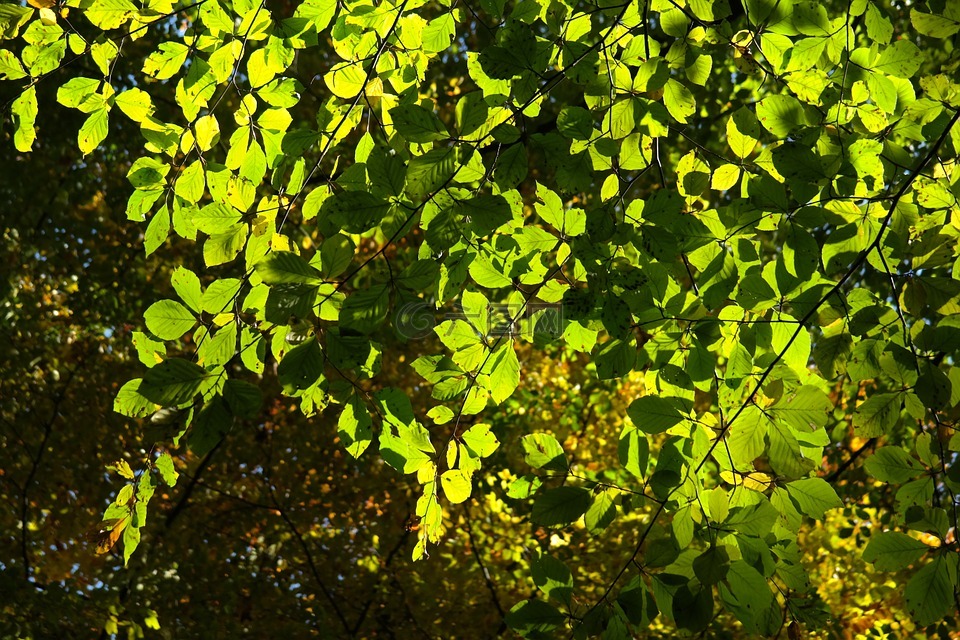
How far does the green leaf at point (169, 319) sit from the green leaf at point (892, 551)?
1278mm

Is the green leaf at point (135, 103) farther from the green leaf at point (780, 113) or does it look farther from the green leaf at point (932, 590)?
the green leaf at point (932, 590)

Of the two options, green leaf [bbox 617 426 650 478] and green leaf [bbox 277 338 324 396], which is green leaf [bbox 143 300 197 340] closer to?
green leaf [bbox 277 338 324 396]

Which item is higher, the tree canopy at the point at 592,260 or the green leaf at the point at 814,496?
the tree canopy at the point at 592,260

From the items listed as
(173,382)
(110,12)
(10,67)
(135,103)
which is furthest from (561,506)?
(10,67)

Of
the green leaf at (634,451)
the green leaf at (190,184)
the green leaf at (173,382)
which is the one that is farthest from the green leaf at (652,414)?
the green leaf at (190,184)

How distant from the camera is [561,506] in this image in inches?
57.0

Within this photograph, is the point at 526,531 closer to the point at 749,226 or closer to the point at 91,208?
the point at 749,226

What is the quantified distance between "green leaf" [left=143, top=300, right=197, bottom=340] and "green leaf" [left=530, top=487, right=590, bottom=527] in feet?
2.37

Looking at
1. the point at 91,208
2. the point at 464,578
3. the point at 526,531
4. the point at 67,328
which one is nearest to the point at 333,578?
the point at 464,578

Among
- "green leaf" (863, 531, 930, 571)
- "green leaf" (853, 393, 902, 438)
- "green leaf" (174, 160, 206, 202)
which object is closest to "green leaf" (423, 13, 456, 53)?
"green leaf" (174, 160, 206, 202)

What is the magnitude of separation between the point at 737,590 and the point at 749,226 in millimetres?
753

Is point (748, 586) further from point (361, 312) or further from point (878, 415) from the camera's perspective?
point (361, 312)

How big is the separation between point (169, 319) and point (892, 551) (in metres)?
1.36

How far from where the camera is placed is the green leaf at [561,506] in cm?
143
